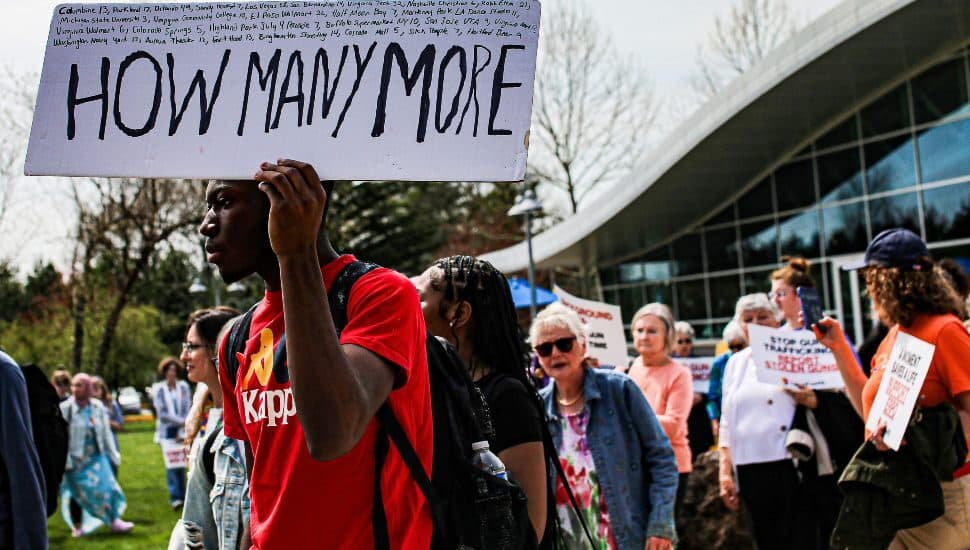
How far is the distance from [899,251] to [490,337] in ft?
6.03

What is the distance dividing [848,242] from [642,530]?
17577 mm

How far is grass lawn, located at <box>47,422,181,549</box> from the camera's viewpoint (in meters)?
11.9

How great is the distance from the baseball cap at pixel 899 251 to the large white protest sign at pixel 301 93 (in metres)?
2.70

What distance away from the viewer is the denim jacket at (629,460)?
182 inches

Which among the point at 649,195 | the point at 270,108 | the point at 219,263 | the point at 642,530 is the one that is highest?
the point at 649,195

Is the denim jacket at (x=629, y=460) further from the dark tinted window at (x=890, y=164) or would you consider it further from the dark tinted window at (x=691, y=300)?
the dark tinted window at (x=691, y=300)

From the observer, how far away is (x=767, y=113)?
822 inches

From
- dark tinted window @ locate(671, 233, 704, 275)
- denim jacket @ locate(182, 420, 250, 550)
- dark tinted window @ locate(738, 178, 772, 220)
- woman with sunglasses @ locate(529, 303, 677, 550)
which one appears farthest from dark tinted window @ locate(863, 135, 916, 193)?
denim jacket @ locate(182, 420, 250, 550)

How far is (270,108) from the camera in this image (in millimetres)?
2217

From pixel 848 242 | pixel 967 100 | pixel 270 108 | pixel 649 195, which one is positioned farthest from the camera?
pixel 649 195

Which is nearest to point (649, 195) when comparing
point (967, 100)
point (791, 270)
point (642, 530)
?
point (967, 100)

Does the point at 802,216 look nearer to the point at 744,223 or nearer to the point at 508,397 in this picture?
the point at 744,223

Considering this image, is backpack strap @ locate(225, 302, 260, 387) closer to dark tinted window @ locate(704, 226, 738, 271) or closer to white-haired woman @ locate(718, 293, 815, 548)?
white-haired woman @ locate(718, 293, 815, 548)

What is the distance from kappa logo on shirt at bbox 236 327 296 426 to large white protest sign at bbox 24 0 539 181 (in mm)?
389
